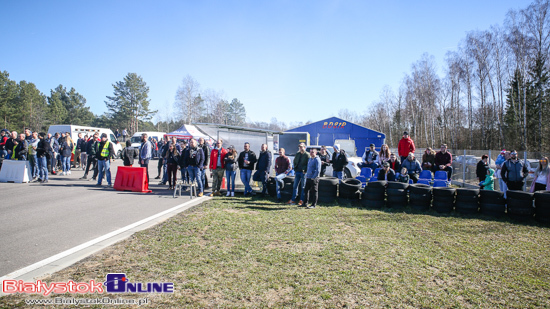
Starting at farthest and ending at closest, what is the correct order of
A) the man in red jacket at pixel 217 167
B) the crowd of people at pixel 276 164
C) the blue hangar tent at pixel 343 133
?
1. the blue hangar tent at pixel 343 133
2. the man in red jacket at pixel 217 167
3. the crowd of people at pixel 276 164

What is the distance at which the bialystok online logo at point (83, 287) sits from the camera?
3.65 meters

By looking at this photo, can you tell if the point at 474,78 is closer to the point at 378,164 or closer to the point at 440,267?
the point at 378,164

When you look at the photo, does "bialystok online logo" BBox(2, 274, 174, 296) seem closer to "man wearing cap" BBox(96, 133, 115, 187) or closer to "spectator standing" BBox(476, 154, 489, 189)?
"man wearing cap" BBox(96, 133, 115, 187)

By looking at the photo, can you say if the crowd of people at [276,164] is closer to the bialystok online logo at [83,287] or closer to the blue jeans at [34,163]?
the blue jeans at [34,163]

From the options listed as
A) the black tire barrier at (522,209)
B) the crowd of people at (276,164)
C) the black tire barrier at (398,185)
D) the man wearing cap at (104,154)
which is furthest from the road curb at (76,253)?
the black tire barrier at (522,209)

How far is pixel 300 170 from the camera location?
9.59 m

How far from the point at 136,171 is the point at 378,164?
9.52 m

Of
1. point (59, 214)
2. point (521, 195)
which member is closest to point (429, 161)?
point (521, 195)

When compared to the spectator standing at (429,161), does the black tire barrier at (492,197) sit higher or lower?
lower

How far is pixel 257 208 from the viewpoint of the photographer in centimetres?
873

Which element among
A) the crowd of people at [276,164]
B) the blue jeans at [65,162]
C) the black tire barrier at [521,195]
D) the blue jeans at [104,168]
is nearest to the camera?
the black tire barrier at [521,195]

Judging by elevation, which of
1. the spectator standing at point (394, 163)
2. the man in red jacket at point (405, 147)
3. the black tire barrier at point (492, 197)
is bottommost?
the black tire barrier at point (492, 197)

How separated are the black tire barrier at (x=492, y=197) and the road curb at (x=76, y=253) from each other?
28.3 feet

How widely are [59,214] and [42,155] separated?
6.83 m
